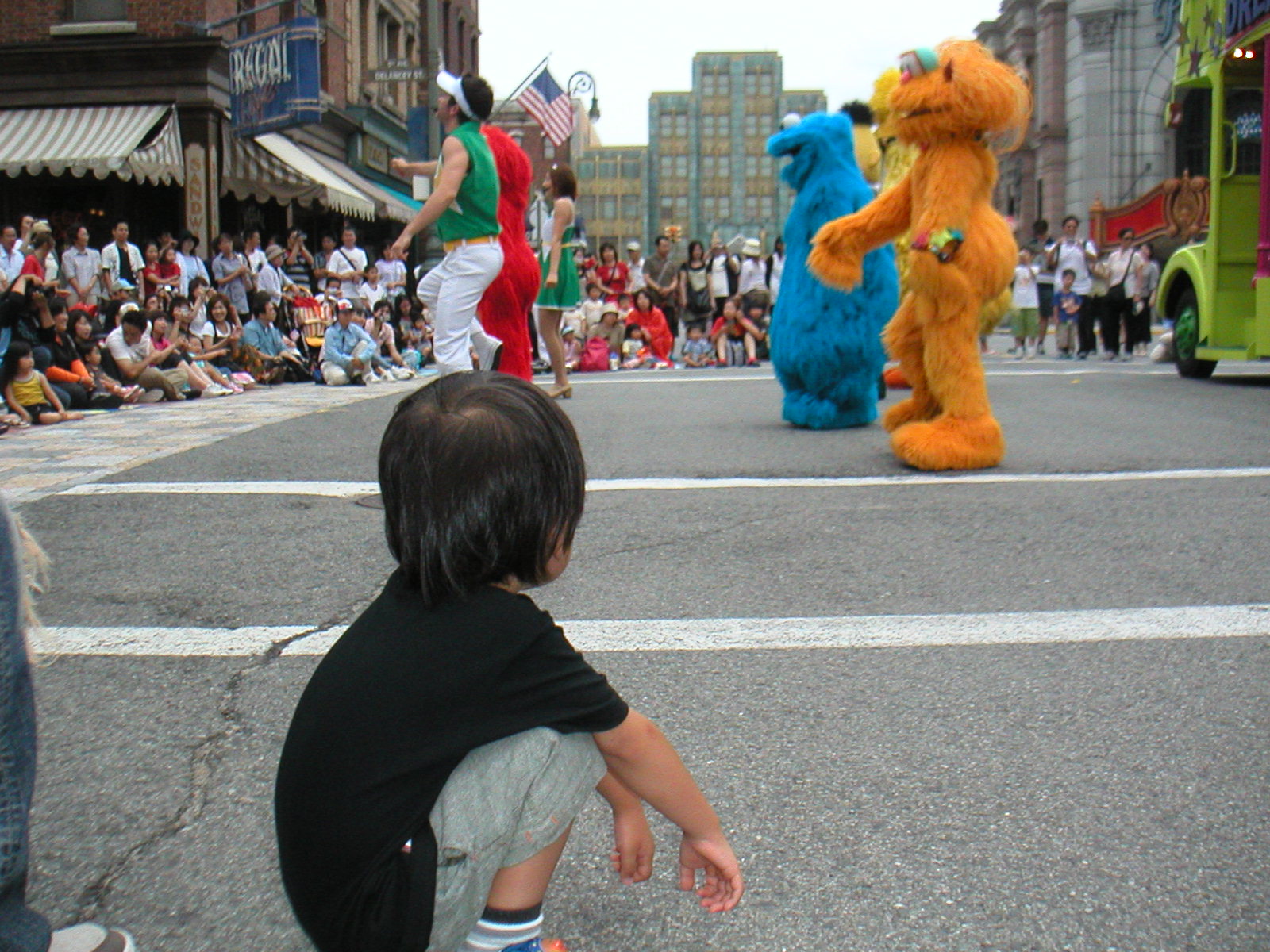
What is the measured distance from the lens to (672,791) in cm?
172

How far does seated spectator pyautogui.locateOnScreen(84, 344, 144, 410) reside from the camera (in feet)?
35.6

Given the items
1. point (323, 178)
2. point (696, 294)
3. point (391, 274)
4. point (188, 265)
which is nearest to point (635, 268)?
point (696, 294)

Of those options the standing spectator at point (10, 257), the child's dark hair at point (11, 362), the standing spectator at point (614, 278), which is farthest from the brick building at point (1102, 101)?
the child's dark hair at point (11, 362)

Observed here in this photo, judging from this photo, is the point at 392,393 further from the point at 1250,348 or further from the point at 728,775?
the point at 728,775

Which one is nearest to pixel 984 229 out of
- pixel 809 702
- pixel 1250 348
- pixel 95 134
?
pixel 809 702

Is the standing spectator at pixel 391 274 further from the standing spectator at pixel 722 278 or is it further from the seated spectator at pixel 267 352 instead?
the standing spectator at pixel 722 278

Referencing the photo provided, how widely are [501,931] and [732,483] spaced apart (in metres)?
4.23

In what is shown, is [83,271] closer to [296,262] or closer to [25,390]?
[296,262]

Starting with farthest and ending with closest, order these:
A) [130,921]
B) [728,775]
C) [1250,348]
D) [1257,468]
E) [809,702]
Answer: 1. [1250,348]
2. [1257,468]
3. [809,702]
4. [728,775]
5. [130,921]

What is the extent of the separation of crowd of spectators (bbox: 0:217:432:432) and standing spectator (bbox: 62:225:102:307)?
13 millimetres

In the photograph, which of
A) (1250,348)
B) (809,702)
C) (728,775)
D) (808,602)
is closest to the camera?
(728,775)

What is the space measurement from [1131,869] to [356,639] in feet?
4.37

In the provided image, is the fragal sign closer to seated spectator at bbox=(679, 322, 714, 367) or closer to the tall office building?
seated spectator at bbox=(679, 322, 714, 367)

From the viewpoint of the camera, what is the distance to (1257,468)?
6.03m
